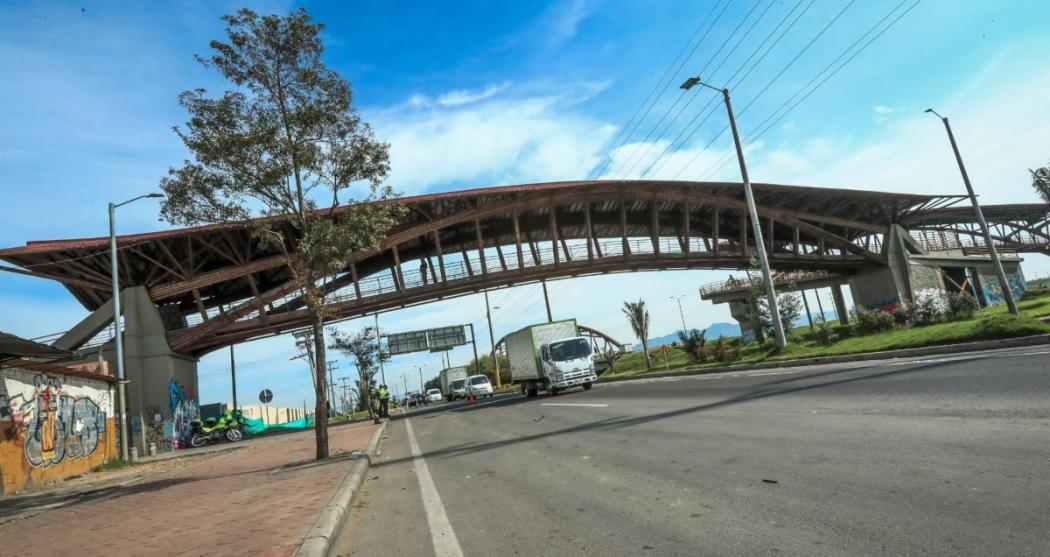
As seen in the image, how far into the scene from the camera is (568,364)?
946 inches

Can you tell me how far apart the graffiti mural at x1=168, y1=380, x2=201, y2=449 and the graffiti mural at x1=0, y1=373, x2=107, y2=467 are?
1026 cm

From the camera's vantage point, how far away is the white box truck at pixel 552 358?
78.8ft

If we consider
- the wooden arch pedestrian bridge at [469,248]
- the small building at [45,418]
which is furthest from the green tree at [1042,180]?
the small building at [45,418]

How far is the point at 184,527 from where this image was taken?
6.37 m

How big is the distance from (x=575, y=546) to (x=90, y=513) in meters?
8.45

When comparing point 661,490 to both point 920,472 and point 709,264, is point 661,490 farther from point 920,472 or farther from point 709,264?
point 709,264

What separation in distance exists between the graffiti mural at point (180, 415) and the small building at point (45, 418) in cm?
907

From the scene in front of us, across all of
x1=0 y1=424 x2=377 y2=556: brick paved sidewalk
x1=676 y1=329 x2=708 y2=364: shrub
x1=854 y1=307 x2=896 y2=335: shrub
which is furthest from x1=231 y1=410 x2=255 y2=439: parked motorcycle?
x1=854 y1=307 x2=896 y2=335: shrub

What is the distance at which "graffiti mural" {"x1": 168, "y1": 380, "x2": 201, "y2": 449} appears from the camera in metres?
27.9

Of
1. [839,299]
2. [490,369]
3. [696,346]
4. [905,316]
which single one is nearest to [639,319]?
[696,346]

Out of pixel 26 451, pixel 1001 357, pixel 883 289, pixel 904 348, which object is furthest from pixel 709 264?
pixel 26 451

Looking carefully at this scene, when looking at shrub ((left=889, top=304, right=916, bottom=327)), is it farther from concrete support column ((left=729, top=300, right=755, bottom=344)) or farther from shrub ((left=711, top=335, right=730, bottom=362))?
concrete support column ((left=729, top=300, right=755, bottom=344))

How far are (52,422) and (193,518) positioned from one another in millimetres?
11629

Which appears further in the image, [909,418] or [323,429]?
[323,429]
